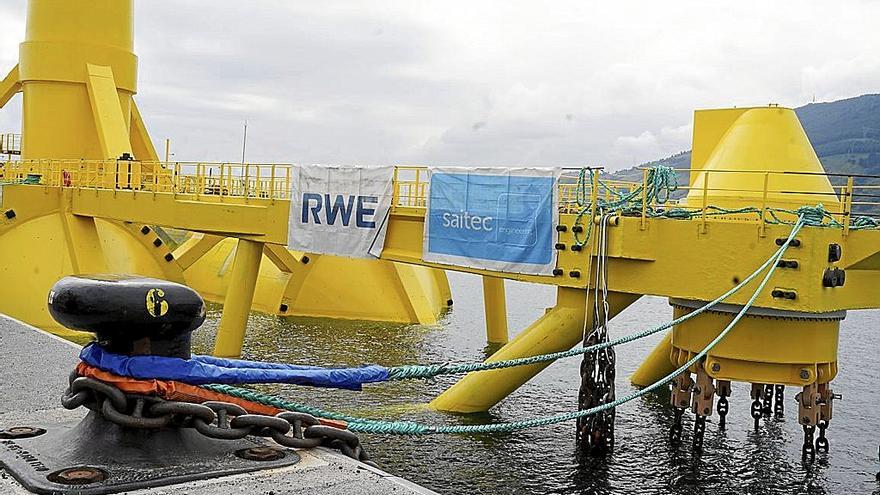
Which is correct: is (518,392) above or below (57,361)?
below

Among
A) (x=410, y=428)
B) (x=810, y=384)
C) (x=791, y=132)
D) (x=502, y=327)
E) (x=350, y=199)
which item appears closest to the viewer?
(x=410, y=428)

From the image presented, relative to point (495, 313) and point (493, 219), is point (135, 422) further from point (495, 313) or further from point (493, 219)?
point (495, 313)

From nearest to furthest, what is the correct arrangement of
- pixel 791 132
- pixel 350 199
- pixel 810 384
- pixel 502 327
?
pixel 810 384 → pixel 791 132 → pixel 350 199 → pixel 502 327

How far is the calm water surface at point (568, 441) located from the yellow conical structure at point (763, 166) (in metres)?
4.34

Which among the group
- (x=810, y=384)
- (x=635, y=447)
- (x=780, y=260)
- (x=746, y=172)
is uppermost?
(x=746, y=172)

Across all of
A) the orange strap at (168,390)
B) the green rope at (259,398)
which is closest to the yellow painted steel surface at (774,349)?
the green rope at (259,398)

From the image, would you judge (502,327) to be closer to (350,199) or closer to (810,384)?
(350,199)

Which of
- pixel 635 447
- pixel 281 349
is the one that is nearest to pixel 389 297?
pixel 281 349

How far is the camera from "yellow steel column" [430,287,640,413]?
14.9 metres

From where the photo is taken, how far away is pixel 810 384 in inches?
544

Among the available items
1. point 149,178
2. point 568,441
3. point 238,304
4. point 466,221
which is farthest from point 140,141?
point 568,441

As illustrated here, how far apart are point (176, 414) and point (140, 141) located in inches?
1296

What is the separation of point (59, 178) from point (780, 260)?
24.0 m

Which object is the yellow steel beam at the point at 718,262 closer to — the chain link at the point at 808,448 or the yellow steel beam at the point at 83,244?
the chain link at the point at 808,448
